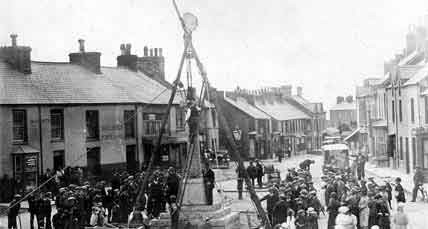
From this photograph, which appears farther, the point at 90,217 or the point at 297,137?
the point at 297,137

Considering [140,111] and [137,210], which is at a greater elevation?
[140,111]

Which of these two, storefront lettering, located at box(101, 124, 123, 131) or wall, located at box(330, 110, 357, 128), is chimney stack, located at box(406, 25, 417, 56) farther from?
wall, located at box(330, 110, 357, 128)

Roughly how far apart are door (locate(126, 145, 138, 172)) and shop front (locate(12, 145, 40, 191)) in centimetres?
674

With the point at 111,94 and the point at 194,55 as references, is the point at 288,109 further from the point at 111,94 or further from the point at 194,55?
the point at 194,55

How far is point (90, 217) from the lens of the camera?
17766mm

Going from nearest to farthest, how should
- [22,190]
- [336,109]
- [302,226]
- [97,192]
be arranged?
[302,226] < [97,192] < [22,190] < [336,109]

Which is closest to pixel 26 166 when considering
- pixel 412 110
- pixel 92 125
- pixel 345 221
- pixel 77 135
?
pixel 77 135

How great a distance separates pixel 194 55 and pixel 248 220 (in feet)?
19.9

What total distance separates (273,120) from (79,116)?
35276 millimetres

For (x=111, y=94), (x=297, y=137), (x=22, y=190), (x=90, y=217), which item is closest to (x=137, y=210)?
(x=90, y=217)

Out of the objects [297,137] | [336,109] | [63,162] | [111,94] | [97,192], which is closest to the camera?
[97,192]

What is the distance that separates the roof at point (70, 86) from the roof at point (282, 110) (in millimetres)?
29131

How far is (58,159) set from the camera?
94.0ft

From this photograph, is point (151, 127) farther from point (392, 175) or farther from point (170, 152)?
point (392, 175)
